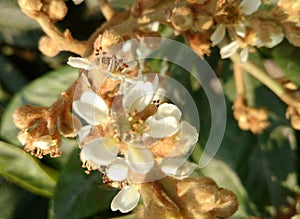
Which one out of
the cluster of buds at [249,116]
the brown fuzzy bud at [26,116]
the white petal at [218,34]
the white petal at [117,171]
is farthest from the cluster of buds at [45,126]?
the cluster of buds at [249,116]

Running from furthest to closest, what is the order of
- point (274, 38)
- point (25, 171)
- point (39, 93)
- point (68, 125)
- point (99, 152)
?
point (39, 93)
point (25, 171)
point (274, 38)
point (68, 125)
point (99, 152)

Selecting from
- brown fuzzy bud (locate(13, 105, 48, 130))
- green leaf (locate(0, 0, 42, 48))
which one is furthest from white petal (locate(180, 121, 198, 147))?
green leaf (locate(0, 0, 42, 48))

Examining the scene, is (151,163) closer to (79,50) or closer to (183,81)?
(79,50)

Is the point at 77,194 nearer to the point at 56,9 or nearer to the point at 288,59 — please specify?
the point at 56,9

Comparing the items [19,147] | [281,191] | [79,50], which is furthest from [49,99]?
[281,191]

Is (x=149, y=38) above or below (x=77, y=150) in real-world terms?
above

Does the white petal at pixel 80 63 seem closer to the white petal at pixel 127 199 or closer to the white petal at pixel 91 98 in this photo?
the white petal at pixel 91 98

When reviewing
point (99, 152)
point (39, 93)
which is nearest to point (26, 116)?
point (99, 152)

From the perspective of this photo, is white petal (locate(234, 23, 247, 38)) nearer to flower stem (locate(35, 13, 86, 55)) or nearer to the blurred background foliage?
the blurred background foliage
